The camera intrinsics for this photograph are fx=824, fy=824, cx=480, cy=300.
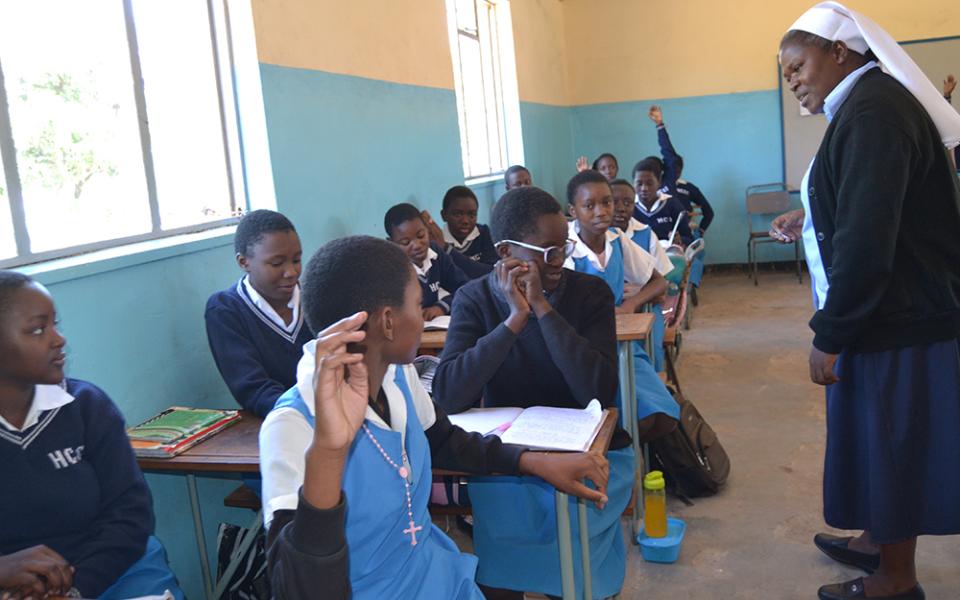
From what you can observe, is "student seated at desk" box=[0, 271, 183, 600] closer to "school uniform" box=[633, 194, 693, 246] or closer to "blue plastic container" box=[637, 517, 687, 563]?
"blue plastic container" box=[637, 517, 687, 563]

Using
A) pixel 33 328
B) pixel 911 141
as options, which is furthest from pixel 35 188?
pixel 911 141

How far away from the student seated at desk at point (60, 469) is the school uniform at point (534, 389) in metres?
0.80

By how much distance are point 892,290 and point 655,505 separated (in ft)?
3.94

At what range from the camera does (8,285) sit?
171cm

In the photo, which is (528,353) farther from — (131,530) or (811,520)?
(811,520)

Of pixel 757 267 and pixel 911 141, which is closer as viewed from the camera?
pixel 911 141

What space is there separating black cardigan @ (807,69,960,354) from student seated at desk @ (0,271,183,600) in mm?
1766

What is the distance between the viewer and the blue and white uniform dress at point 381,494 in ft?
4.15

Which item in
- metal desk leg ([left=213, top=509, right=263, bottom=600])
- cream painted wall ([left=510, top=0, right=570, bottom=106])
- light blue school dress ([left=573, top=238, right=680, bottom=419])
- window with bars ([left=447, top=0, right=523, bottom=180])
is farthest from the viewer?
cream painted wall ([left=510, top=0, right=570, bottom=106])

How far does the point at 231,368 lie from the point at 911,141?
195cm

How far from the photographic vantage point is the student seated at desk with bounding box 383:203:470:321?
384 centimetres

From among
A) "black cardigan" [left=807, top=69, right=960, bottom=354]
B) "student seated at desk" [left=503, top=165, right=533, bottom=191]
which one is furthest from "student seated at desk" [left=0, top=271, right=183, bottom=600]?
"student seated at desk" [left=503, top=165, right=533, bottom=191]

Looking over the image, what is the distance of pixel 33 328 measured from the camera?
67.1 inches

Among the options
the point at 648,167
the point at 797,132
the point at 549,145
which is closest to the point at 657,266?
the point at 648,167
